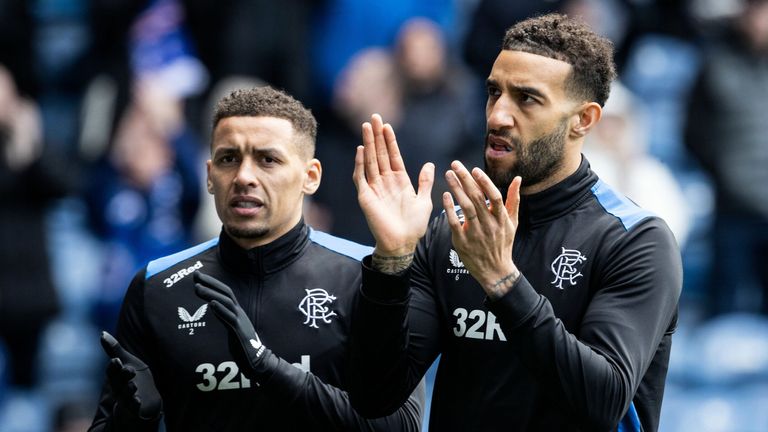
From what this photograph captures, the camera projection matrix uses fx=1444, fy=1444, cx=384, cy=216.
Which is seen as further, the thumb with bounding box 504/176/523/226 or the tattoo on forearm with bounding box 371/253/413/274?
the tattoo on forearm with bounding box 371/253/413/274

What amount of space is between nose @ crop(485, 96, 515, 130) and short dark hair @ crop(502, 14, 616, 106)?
0.18 m

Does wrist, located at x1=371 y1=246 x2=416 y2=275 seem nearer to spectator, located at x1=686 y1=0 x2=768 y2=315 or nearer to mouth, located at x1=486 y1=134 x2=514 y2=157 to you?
mouth, located at x1=486 y1=134 x2=514 y2=157

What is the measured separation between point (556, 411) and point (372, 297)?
64 cm

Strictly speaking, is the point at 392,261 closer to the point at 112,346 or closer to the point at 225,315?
the point at 225,315

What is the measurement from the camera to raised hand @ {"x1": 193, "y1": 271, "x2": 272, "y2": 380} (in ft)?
14.5

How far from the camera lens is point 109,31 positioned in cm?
1015

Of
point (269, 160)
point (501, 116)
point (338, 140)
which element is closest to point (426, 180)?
point (501, 116)

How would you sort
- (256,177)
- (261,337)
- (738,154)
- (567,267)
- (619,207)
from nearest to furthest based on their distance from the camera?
1. (567,267)
2. (619,207)
3. (261,337)
4. (256,177)
5. (738,154)

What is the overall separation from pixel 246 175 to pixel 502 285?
1.20 m

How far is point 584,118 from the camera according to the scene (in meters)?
4.53

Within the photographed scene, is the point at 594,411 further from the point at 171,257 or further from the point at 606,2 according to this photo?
the point at 606,2

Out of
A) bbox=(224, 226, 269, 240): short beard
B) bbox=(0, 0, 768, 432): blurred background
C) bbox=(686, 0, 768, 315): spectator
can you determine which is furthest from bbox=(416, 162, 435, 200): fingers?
bbox=(686, 0, 768, 315): spectator

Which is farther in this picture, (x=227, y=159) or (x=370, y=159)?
(x=227, y=159)

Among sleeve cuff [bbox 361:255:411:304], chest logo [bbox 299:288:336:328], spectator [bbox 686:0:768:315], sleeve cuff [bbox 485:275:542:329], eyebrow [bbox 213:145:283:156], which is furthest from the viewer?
spectator [bbox 686:0:768:315]
